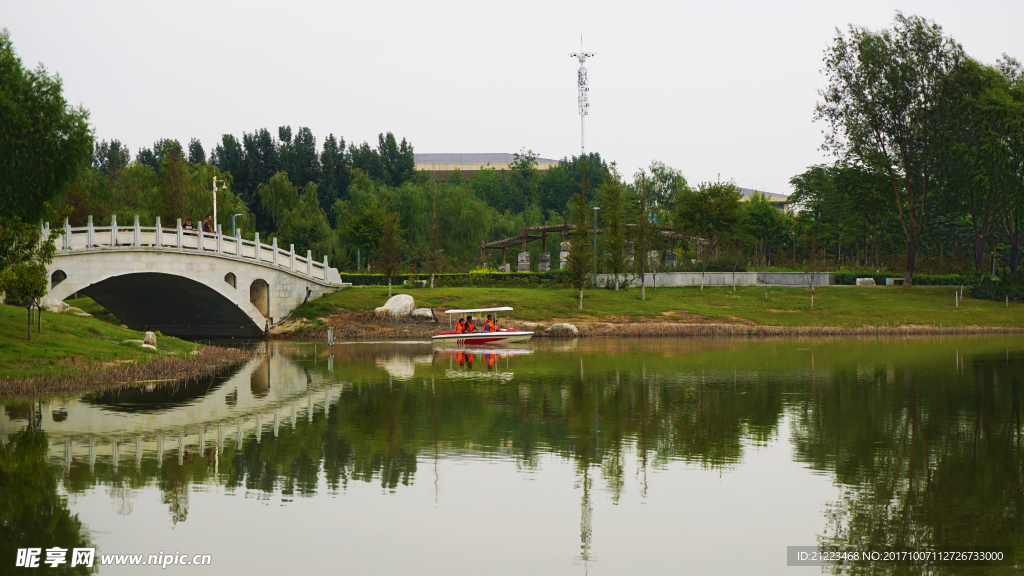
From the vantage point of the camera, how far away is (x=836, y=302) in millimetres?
57906

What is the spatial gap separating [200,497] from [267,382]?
15.8 metres

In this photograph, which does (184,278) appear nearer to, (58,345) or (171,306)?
(171,306)

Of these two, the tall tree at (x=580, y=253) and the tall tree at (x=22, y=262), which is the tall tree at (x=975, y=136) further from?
the tall tree at (x=22, y=262)

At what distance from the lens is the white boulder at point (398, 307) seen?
5112 centimetres

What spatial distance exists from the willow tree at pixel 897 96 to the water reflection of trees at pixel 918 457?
37856 millimetres

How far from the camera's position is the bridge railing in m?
42.6

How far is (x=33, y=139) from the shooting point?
36.8 m

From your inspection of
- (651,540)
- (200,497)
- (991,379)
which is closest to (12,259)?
(200,497)

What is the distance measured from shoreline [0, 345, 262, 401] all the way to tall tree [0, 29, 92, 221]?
964 centimetres

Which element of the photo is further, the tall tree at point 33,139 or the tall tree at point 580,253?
the tall tree at point 580,253

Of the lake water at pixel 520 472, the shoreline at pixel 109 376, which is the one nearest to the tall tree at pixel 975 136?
the lake water at pixel 520 472

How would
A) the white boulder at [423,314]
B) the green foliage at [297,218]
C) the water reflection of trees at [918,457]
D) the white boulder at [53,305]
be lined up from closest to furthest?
the water reflection of trees at [918,457]
the white boulder at [53,305]
the white boulder at [423,314]
the green foliage at [297,218]

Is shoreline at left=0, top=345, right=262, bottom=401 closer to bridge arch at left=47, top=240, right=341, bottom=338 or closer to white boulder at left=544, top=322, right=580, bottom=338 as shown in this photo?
bridge arch at left=47, top=240, right=341, bottom=338

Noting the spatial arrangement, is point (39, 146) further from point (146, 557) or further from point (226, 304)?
point (146, 557)
